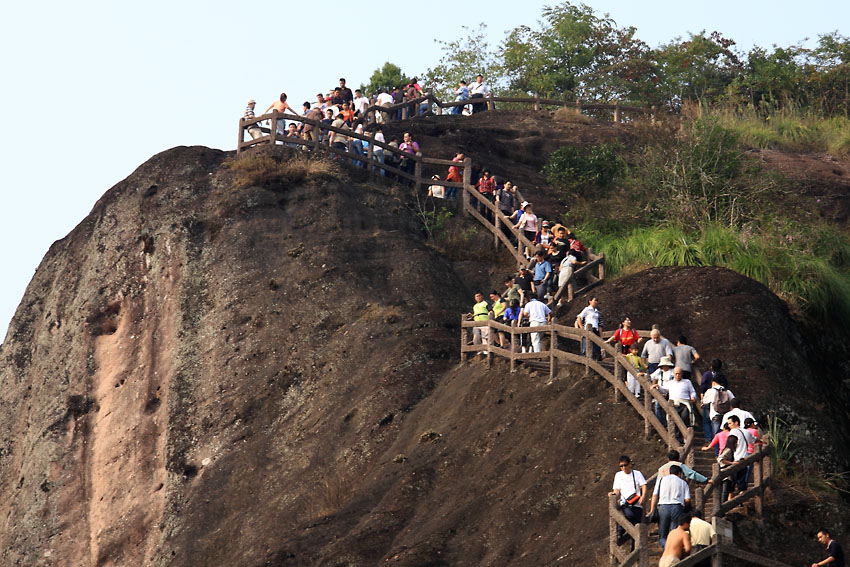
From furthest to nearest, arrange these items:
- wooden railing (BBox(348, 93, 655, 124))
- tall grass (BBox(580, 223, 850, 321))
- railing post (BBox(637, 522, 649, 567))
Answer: wooden railing (BBox(348, 93, 655, 124)), tall grass (BBox(580, 223, 850, 321)), railing post (BBox(637, 522, 649, 567))

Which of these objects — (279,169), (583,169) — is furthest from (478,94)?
(279,169)

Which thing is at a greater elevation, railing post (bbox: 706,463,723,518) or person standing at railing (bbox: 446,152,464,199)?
person standing at railing (bbox: 446,152,464,199)

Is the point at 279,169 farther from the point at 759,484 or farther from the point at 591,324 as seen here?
the point at 759,484

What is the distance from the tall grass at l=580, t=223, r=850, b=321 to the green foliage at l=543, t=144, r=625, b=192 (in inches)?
162

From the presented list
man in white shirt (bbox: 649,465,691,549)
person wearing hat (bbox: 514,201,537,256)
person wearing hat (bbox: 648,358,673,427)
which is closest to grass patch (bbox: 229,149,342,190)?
person wearing hat (bbox: 514,201,537,256)

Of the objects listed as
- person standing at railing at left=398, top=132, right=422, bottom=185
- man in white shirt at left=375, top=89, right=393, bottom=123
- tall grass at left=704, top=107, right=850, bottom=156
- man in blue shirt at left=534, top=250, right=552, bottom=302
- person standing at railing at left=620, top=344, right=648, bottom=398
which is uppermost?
man in white shirt at left=375, top=89, right=393, bottom=123

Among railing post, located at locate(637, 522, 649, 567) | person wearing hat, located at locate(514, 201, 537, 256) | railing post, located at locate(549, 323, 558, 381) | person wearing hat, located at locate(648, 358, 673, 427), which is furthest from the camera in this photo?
person wearing hat, located at locate(514, 201, 537, 256)

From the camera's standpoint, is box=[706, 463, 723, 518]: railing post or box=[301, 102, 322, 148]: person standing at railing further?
box=[301, 102, 322, 148]: person standing at railing

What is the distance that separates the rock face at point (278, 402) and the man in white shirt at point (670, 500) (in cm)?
157

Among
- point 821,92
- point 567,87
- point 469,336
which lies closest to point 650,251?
point 469,336

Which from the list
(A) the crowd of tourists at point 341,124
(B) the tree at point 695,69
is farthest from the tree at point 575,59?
(A) the crowd of tourists at point 341,124

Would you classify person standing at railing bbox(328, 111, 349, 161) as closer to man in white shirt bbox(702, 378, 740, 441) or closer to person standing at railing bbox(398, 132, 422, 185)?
person standing at railing bbox(398, 132, 422, 185)

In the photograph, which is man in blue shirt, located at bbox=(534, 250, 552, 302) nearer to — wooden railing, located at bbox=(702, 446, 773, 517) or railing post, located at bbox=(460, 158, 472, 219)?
railing post, located at bbox=(460, 158, 472, 219)

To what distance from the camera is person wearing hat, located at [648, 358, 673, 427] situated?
2714 centimetres
